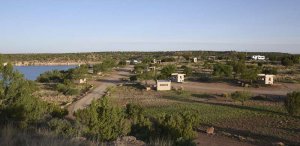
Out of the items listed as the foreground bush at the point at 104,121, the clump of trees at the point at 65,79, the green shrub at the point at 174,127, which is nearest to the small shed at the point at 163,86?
the clump of trees at the point at 65,79

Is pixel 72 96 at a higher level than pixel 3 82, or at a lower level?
lower

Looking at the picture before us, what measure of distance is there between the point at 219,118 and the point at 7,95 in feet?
65.8

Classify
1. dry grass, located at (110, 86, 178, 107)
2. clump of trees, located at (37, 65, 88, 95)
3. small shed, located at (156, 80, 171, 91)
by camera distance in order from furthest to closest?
1. clump of trees, located at (37, 65, 88, 95)
2. small shed, located at (156, 80, 171, 91)
3. dry grass, located at (110, 86, 178, 107)

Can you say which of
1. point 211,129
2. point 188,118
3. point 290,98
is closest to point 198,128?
point 211,129

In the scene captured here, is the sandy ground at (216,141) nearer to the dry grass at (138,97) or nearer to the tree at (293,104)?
the tree at (293,104)

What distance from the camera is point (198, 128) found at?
99.5 feet

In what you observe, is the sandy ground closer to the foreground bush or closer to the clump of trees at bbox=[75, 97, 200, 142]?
the clump of trees at bbox=[75, 97, 200, 142]

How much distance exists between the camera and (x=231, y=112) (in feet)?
123

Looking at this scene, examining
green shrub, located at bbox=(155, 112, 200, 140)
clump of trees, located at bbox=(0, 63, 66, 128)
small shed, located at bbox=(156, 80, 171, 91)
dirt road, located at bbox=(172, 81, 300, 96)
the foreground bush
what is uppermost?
clump of trees, located at bbox=(0, 63, 66, 128)

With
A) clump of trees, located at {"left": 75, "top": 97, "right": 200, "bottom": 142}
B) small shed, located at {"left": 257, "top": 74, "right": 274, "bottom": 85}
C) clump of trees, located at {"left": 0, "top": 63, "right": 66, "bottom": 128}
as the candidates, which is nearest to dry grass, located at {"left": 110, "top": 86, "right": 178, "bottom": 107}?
clump of trees, located at {"left": 75, "top": 97, "right": 200, "bottom": 142}

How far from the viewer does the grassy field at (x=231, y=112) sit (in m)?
28.9

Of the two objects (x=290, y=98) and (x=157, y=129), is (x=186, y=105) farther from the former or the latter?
(x=157, y=129)

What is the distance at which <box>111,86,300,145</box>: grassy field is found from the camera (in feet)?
94.9

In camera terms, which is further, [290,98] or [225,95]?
[225,95]
